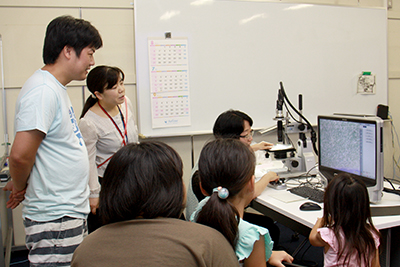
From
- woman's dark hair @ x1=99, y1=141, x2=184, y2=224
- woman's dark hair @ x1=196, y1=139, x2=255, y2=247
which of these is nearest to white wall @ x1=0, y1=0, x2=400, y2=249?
woman's dark hair @ x1=196, y1=139, x2=255, y2=247

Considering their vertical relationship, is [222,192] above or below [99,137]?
below

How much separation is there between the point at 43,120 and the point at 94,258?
2.19ft

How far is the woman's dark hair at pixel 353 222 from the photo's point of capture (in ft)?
4.78

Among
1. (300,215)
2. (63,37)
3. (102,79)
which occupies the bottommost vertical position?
(300,215)

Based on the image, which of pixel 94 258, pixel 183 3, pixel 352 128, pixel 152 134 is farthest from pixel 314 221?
pixel 183 3

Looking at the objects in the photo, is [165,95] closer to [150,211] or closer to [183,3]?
[183,3]

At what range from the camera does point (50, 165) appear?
137cm

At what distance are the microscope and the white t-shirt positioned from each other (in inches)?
53.5

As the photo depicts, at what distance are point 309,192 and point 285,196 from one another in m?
0.14

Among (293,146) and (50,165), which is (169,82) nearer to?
(293,146)

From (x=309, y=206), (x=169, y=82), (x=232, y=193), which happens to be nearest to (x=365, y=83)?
(x=169, y=82)

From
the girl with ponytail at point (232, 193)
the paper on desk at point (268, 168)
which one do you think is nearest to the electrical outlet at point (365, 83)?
the paper on desk at point (268, 168)

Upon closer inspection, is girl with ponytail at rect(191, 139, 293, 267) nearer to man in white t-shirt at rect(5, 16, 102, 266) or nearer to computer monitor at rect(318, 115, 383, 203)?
man in white t-shirt at rect(5, 16, 102, 266)

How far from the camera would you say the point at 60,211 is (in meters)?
1.37
